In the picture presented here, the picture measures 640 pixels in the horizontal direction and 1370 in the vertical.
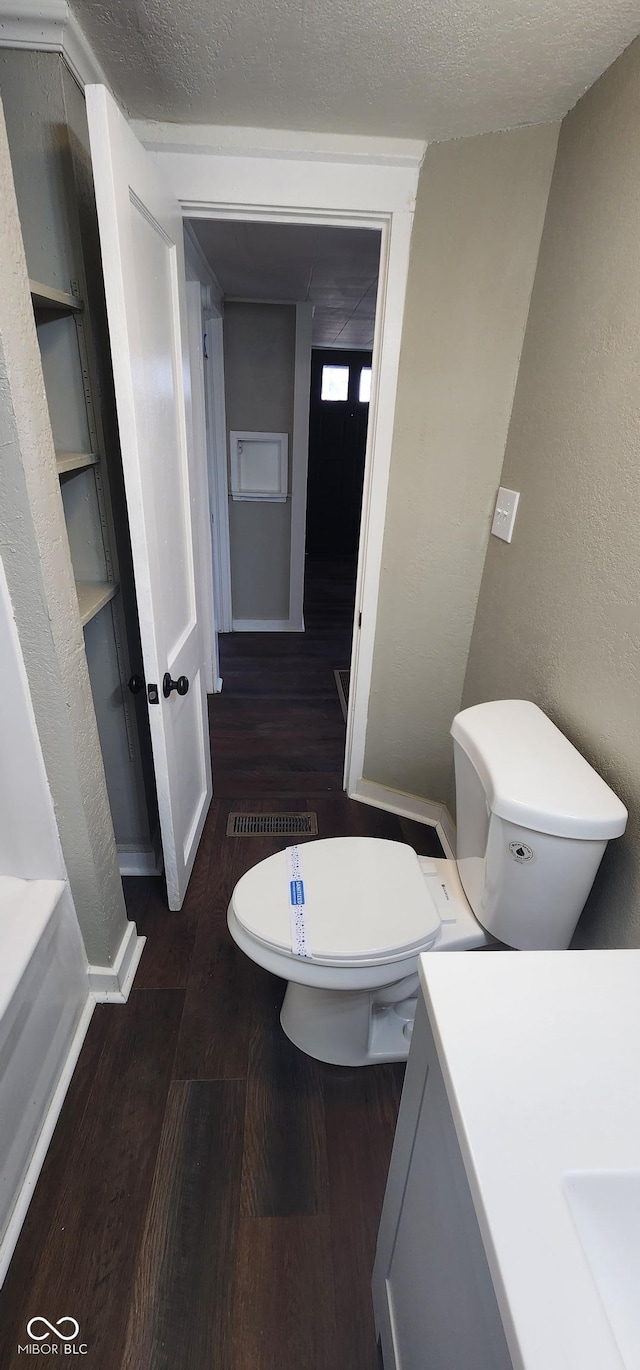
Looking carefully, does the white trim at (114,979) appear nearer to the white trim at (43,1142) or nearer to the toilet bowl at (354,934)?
the white trim at (43,1142)

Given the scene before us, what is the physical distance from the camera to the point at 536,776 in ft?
3.61

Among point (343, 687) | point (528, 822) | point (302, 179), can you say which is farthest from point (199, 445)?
point (528, 822)

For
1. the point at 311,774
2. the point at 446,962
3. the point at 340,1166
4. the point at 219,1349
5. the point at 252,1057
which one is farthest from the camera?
the point at 311,774

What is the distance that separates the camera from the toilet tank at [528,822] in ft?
3.39

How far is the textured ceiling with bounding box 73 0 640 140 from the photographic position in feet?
3.45

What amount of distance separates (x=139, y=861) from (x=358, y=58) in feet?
6.73

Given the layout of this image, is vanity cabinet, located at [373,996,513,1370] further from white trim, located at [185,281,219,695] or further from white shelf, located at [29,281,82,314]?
white trim, located at [185,281,219,695]

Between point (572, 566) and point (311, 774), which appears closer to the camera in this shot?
point (572, 566)

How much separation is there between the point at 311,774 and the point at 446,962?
179cm

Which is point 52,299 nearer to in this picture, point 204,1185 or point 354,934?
point 354,934

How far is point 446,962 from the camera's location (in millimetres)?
772

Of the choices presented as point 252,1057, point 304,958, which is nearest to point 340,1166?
point 252,1057

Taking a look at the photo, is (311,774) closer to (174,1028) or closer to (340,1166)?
(174,1028)

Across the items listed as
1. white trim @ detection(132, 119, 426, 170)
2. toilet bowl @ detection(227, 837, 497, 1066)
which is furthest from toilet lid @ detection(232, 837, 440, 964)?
white trim @ detection(132, 119, 426, 170)
